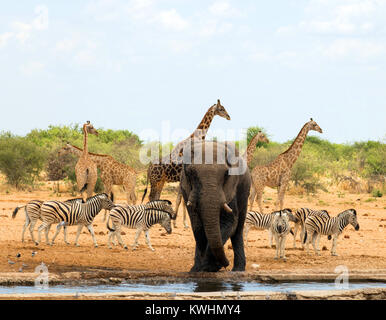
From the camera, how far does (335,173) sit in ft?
115

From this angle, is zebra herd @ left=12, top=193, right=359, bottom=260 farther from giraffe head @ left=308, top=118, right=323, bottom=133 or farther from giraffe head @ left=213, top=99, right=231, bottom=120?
giraffe head @ left=308, top=118, right=323, bottom=133

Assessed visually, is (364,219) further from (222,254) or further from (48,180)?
(48,180)

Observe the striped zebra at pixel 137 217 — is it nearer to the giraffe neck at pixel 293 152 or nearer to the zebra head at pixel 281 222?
the zebra head at pixel 281 222

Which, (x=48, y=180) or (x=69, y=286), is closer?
(x=69, y=286)

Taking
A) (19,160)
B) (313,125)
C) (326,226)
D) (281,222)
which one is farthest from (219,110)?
(19,160)

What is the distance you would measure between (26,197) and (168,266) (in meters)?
15.7

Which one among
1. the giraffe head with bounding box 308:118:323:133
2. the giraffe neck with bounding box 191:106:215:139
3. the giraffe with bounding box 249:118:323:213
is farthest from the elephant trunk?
the giraffe head with bounding box 308:118:323:133

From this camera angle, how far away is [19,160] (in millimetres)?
30656

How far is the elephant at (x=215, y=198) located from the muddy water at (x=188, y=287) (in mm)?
500

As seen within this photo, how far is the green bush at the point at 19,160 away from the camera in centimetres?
3045

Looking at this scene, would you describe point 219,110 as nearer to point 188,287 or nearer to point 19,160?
point 188,287

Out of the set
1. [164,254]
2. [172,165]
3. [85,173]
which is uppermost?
[172,165]

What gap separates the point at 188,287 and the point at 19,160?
22.8 metres
